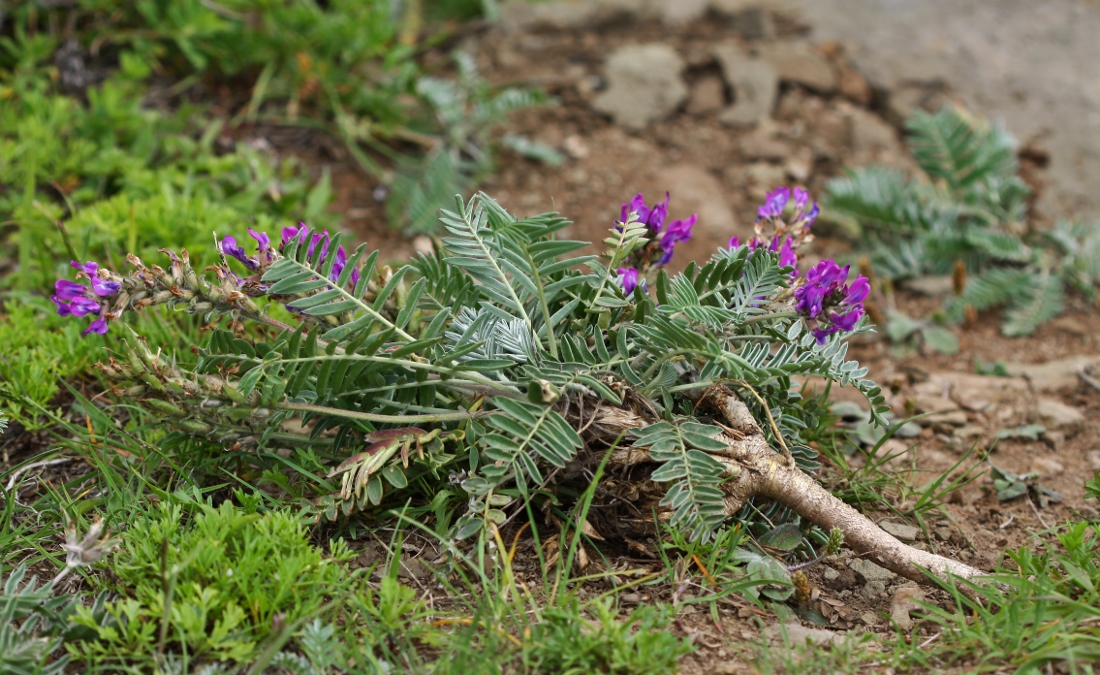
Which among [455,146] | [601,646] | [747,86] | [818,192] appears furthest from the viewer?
[747,86]

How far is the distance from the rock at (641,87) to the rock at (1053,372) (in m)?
2.07

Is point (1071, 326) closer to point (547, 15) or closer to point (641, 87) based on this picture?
point (641, 87)

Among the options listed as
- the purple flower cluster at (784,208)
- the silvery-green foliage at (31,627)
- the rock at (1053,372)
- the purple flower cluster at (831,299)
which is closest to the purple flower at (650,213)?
the purple flower cluster at (784,208)

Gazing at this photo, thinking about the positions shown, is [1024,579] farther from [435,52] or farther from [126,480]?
[435,52]

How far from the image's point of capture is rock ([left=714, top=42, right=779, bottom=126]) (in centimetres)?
456

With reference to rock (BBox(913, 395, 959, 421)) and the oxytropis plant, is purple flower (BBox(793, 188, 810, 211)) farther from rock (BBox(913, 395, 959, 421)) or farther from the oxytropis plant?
rock (BBox(913, 395, 959, 421))

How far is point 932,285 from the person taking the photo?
12.5 ft

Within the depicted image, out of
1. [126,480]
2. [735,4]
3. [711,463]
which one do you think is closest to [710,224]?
[735,4]

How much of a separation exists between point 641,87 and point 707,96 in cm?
33

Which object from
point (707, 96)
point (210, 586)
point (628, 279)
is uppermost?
point (628, 279)

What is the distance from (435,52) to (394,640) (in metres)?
3.83

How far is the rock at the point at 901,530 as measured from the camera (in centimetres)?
221

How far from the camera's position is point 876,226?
4.01m

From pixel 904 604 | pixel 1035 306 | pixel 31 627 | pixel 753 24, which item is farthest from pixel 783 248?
pixel 753 24
